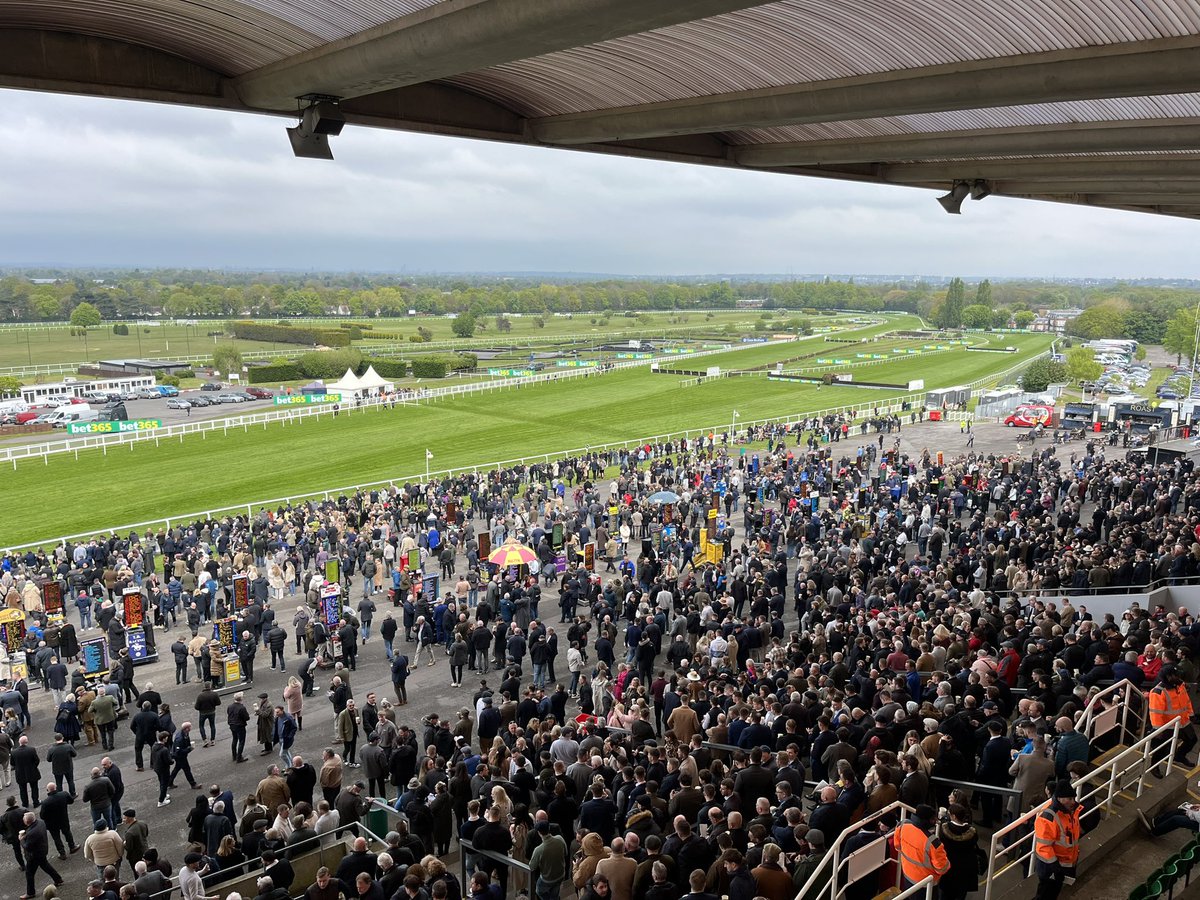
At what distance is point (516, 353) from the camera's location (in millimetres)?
110938

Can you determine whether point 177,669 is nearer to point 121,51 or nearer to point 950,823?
point 121,51

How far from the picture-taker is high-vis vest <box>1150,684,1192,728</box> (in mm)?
8180

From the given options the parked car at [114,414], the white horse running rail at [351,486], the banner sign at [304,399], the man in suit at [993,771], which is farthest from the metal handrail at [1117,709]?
the parked car at [114,414]

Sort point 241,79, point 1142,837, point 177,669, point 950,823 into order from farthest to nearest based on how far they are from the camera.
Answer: point 177,669 < point 241,79 < point 1142,837 < point 950,823

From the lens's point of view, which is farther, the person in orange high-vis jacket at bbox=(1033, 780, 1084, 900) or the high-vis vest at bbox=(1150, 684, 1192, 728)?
the high-vis vest at bbox=(1150, 684, 1192, 728)

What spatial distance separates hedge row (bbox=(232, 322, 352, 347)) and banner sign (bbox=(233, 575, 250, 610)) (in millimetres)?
92571

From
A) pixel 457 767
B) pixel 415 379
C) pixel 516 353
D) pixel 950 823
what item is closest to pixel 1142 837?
pixel 950 823

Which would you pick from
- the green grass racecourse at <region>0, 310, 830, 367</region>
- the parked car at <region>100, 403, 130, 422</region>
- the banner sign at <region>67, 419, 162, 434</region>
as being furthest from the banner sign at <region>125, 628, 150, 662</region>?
the green grass racecourse at <region>0, 310, 830, 367</region>

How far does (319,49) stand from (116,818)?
8.15 metres

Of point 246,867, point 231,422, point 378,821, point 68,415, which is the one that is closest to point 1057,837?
point 378,821

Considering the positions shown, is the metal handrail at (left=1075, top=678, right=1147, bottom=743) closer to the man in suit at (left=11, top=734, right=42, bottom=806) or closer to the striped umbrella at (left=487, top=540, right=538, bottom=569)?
the man in suit at (left=11, top=734, right=42, bottom=806)

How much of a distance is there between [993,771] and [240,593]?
535 inches

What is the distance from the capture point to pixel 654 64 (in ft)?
28.5

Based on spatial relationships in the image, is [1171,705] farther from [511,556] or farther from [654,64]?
[511,556]
